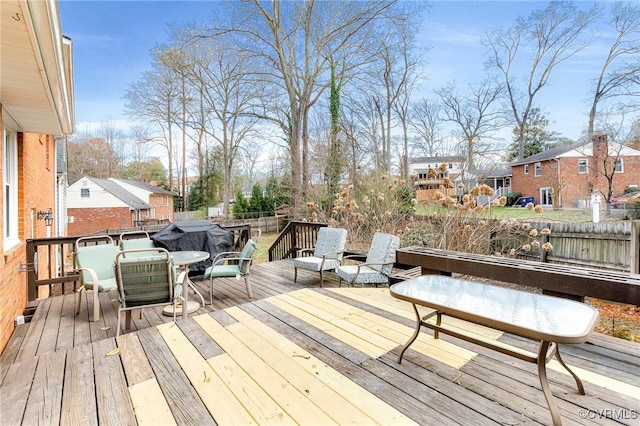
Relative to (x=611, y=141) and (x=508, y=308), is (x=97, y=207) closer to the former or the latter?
(x=508, y=308)

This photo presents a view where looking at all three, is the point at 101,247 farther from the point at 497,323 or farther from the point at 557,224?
the point at 557,224

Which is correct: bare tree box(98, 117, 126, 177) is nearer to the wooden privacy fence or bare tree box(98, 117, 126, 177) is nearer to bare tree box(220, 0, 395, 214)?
bare tree box(220, 0, 395, 214)

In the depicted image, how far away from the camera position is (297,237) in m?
7.12

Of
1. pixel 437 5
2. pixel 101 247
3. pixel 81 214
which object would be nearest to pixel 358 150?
pixel 437 5

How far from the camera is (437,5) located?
431 inches

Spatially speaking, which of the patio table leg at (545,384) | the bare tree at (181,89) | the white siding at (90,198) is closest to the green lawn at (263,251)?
the bare tree at (181,89)

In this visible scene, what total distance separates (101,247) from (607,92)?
2464 centimetres

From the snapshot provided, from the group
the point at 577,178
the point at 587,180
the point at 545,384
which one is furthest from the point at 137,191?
the point at 577,178

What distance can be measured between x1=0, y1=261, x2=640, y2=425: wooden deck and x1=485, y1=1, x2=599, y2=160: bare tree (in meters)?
21.8

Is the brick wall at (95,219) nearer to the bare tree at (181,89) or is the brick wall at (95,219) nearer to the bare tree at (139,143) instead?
the bare tree at (139,143)

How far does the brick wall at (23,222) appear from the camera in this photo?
3211mm

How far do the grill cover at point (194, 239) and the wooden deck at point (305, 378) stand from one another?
249 cm

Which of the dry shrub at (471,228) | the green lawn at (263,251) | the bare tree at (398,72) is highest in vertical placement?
the bare tree at (398,72)

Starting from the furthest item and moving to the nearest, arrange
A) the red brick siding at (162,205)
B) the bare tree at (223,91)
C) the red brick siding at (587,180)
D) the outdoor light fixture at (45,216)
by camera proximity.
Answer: the red brick siding at (162,205) → the red brick siding at (587,180) → the bare tree at (223,91) → the outdoor light fixture at (45,216)
